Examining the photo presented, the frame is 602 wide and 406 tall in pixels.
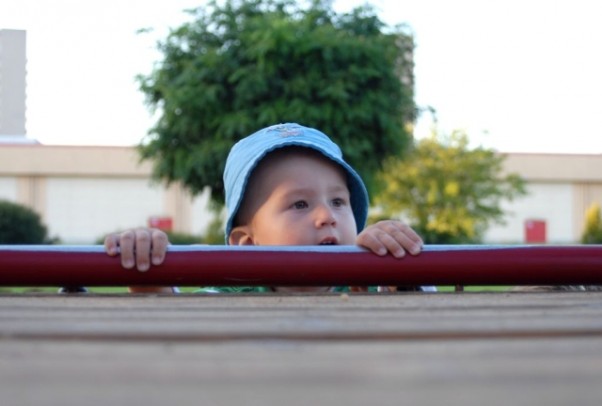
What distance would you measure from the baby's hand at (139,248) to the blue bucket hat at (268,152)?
91cm

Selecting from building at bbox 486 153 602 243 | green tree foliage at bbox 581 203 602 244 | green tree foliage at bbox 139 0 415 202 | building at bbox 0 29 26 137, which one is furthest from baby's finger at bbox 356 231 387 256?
building at bbox 486 153 602 243

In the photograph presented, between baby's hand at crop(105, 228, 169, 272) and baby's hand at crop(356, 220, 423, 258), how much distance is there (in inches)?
15.0

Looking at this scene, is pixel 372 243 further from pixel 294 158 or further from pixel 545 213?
pixel 545 213

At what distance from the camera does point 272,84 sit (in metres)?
15.5

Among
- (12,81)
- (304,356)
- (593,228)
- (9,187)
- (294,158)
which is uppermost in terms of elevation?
(12,81)

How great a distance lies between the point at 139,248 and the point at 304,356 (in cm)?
88

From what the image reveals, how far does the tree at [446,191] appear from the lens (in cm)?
2912

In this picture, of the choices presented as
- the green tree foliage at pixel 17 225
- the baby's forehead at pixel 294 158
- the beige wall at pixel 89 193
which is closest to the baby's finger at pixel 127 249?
the baby's forehead at pixel 294 158

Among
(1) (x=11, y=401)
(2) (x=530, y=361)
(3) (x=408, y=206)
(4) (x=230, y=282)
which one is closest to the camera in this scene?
(1) (x=11, y=401)

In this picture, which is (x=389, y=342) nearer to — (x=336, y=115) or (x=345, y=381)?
(x=345, y=381)

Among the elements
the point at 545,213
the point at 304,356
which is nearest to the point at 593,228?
the point at 545,213

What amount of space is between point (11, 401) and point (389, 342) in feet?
1.19

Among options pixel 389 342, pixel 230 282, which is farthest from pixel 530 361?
pixel 230 282

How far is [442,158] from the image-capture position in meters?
29.7
